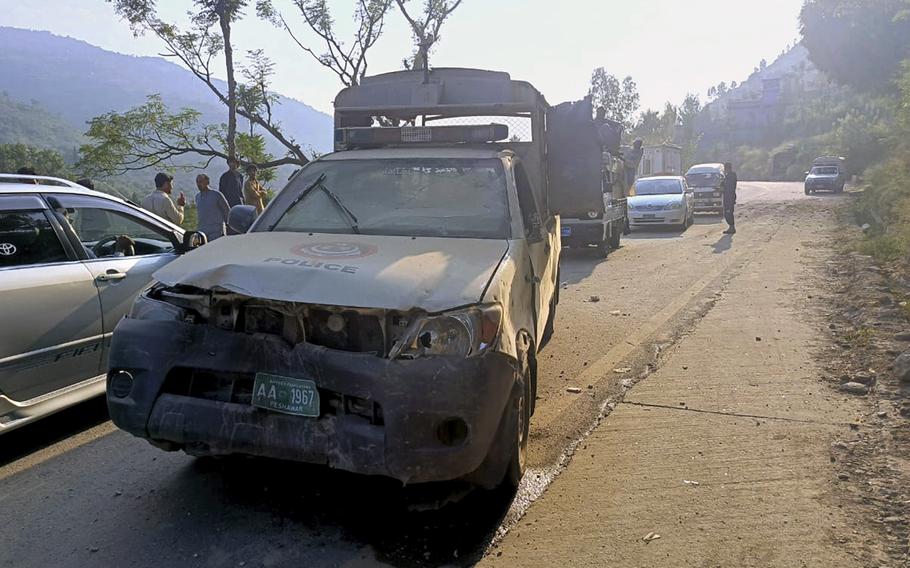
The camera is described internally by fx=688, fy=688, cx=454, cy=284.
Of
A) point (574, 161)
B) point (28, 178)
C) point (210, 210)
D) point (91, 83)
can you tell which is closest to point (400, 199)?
point (574, 161)

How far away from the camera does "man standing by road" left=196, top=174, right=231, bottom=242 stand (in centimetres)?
915

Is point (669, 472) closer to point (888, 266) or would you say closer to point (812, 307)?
point (812, 307)

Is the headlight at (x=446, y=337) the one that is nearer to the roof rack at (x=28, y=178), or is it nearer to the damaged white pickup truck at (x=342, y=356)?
the damaged white pickup truck at (x=342, y=356)

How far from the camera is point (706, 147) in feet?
331

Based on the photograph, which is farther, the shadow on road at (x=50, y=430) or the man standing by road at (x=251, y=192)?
the man standing by road at (x=251, y=192)

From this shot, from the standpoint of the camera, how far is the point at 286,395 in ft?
10.3

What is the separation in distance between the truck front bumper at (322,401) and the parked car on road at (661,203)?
706 inches

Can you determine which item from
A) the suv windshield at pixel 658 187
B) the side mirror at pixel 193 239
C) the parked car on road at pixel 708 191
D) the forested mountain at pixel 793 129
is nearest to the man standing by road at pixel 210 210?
the side mirror at pixel 193 239

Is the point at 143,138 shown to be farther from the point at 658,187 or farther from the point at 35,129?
the point at 35,129

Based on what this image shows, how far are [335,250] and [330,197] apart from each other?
976 mm

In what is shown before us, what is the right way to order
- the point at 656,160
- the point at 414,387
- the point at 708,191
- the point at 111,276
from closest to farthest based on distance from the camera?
the point at 414,387, the point at 111,276, the point at 708,191, the point at 656,160

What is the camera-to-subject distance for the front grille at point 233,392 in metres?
3.11

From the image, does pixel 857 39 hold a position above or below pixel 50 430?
above

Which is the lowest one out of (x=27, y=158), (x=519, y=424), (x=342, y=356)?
(x=519, y=424)
